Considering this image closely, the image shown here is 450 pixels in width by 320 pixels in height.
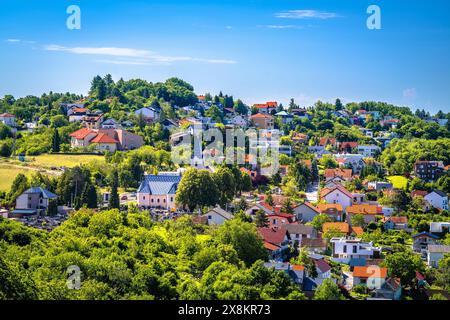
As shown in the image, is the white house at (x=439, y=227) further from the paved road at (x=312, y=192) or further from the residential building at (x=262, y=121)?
the residential building at (x=262, y=121)

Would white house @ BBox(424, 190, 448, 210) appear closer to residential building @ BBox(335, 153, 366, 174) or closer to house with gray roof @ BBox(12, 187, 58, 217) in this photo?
residential building @ BBox(335, 153, 366, 174)

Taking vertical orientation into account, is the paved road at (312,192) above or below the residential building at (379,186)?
below

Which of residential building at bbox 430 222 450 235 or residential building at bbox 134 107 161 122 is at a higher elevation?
residential building at bbox 134 107 161 122

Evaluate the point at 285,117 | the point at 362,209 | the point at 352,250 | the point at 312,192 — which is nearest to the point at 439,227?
the point at 362,209

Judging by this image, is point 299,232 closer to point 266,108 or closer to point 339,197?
point 339,197

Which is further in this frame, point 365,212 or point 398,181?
point 398,181

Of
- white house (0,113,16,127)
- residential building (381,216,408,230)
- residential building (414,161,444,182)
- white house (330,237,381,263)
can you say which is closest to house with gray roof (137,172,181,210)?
white house (330,237,381,263)

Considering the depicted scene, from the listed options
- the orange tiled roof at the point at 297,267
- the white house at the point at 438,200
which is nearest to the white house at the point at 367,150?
the white house at the point at 438,200
